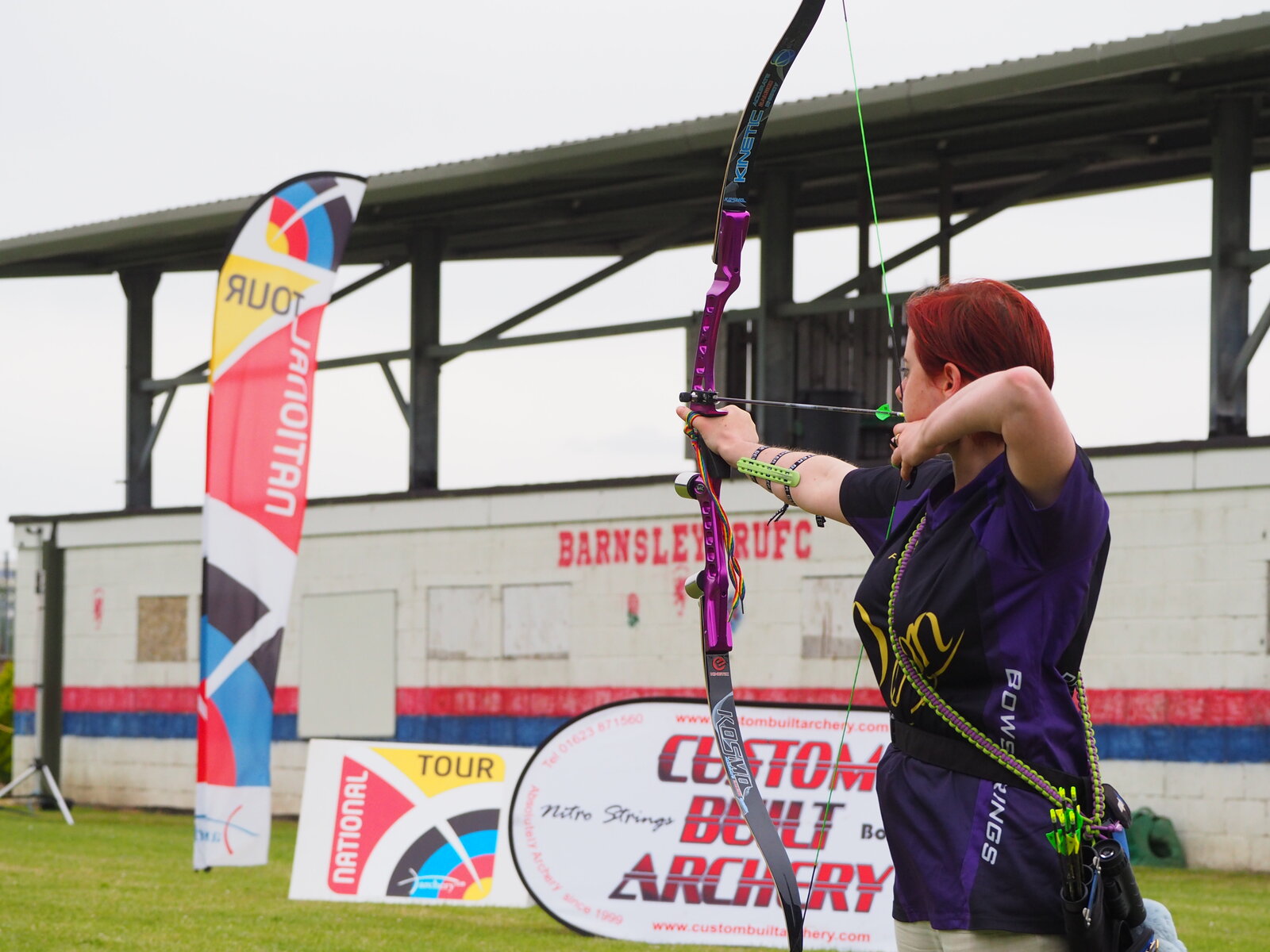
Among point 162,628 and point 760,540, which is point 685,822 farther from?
point 162,628

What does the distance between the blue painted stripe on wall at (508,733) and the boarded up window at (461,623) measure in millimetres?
643

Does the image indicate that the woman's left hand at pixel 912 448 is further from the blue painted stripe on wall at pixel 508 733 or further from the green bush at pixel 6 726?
the green bush at pixel 6 726

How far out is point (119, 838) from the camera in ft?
44.9

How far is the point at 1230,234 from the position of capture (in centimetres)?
1216

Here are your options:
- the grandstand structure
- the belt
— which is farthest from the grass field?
the belt

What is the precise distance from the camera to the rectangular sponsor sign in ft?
27.8

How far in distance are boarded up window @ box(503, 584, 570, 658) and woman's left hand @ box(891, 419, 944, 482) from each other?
497 inches

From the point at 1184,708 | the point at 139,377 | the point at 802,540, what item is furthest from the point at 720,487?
the point at 139,377

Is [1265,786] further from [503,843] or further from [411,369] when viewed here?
[411,369]

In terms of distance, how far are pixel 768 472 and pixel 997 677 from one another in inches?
33.4

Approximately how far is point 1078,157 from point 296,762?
9492mm

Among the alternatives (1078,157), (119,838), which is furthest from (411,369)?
(1078,157)

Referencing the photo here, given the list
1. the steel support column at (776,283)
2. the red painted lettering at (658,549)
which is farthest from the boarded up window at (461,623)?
the steel support column at (776,283)

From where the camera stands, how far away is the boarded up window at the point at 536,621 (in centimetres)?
1492
